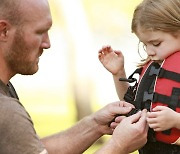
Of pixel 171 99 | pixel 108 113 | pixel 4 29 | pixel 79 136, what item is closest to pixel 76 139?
pixel 79 136

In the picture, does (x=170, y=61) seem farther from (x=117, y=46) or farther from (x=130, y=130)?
(x=117, y=46)

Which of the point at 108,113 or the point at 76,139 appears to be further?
the point at 76,139

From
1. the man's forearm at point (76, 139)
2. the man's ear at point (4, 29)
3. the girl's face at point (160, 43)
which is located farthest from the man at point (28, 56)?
the man's forearm at point (76, 139)

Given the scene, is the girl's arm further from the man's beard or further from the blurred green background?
the blurred green background

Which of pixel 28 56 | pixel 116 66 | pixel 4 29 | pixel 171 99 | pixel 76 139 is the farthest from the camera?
pixel 76 139

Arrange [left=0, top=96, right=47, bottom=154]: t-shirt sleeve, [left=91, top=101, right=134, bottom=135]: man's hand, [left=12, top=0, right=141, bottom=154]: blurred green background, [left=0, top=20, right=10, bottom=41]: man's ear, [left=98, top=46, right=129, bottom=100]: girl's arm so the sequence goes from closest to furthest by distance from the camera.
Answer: [left=0, top=96, right=47, bottom=154]: t-shirt sleeve
[left=0, top=20, right=10, bottom=41]: man's ear
[left=91, top=101, right=134, bottom=135]: man's hand
[left=98, top=46, right=129, bottom=100]: girl's arm
[left=12, top=0, right=141, bottom=154]: blurred green background

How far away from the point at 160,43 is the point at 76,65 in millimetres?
9301

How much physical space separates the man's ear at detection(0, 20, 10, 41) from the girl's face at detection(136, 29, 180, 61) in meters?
0.95

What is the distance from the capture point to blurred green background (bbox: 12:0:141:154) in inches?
555

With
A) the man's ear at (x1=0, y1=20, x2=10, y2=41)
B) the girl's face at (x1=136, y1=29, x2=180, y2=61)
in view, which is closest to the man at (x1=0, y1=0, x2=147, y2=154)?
the man's ear at (x1=0, y1=20, x2=10, y2=41)

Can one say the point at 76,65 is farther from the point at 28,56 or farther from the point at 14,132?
the point at 14,132

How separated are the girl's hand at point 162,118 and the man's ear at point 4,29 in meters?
1.03

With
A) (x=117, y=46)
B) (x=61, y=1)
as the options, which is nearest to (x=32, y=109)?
(x=117, y=46)

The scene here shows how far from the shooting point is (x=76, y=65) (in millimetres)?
14484
